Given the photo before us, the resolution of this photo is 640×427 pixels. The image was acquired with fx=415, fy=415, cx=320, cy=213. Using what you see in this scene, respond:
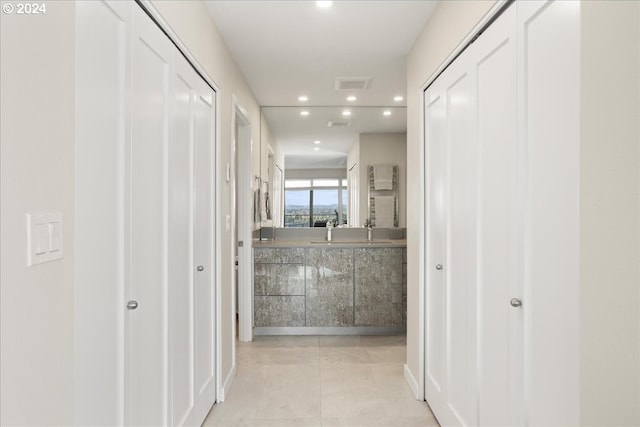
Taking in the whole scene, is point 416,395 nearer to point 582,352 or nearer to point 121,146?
point 582,352

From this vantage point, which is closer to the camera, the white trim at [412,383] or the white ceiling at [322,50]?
the white ceiling at [322,50]

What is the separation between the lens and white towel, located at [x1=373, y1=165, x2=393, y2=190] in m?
4.46

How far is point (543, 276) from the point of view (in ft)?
4.38

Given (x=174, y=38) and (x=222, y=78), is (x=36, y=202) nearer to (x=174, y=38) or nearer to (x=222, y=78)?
(x=174, y=38)

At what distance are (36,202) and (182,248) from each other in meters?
1.17

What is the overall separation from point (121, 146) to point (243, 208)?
268 centimetres

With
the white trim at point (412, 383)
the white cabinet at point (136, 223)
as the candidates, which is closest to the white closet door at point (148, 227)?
the white cabinet at point (136, 223)

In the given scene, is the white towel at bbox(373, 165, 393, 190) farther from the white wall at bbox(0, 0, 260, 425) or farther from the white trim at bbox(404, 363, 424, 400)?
the white wall at bbox(0, 0, 260, 425)

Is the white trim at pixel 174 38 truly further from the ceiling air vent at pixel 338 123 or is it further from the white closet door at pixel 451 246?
the ceiling air vent at pixel 338 123

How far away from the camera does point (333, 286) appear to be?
4.21m

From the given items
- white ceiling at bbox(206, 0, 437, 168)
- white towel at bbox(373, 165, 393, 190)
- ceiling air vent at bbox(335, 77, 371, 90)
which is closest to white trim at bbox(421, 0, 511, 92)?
white ceiling at bbox(206, 0, 437, 168)

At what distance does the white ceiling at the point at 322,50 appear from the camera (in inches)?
97.7

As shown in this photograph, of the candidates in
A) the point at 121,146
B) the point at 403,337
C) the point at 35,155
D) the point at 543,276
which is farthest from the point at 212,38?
the point at 403,337

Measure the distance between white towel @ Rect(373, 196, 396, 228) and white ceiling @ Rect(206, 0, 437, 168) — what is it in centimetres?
62
